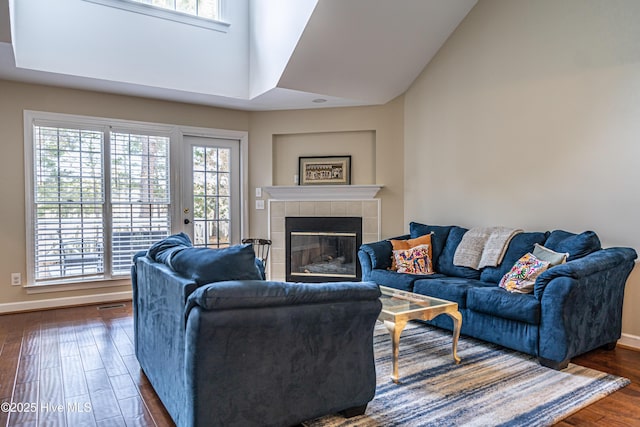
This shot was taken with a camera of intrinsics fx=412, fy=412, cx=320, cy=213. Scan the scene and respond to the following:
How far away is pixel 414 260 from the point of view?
4227 mm

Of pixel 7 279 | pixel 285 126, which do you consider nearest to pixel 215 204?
pixel 285 126

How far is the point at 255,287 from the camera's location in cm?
179

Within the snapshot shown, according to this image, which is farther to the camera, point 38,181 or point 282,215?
point 282,215

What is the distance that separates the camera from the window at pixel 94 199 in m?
4.50

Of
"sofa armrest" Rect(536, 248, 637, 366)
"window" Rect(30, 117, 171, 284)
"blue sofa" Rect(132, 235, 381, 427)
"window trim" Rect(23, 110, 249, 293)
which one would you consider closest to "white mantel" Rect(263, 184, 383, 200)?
"window trim" Rect(23, 110, 249, 293)

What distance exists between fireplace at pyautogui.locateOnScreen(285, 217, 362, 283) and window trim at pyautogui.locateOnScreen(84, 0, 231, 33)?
2.58 m

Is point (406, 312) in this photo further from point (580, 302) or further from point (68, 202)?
point (68, 202)

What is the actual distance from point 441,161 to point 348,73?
151 cm

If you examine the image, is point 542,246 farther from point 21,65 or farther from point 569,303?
point 21,65

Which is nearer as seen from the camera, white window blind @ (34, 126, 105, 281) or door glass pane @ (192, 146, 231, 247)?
white window blind @ (34, 126, 105, 281)

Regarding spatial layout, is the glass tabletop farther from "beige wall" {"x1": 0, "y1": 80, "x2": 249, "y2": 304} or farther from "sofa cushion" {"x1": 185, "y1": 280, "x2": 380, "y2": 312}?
"beige wall" {"x1": 0, "y1": 80, "x2": 249, "y2": 304}

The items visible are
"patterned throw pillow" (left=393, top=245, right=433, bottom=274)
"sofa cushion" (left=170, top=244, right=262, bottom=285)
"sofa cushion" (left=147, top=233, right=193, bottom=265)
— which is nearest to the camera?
"sofa cushion" (left=170, top=244, right=262, bottom=285)

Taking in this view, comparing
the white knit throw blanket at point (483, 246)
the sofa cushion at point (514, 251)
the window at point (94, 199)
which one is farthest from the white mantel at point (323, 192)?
the sofa cushion at point (514, 251)

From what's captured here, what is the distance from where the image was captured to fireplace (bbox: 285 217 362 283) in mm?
5551
